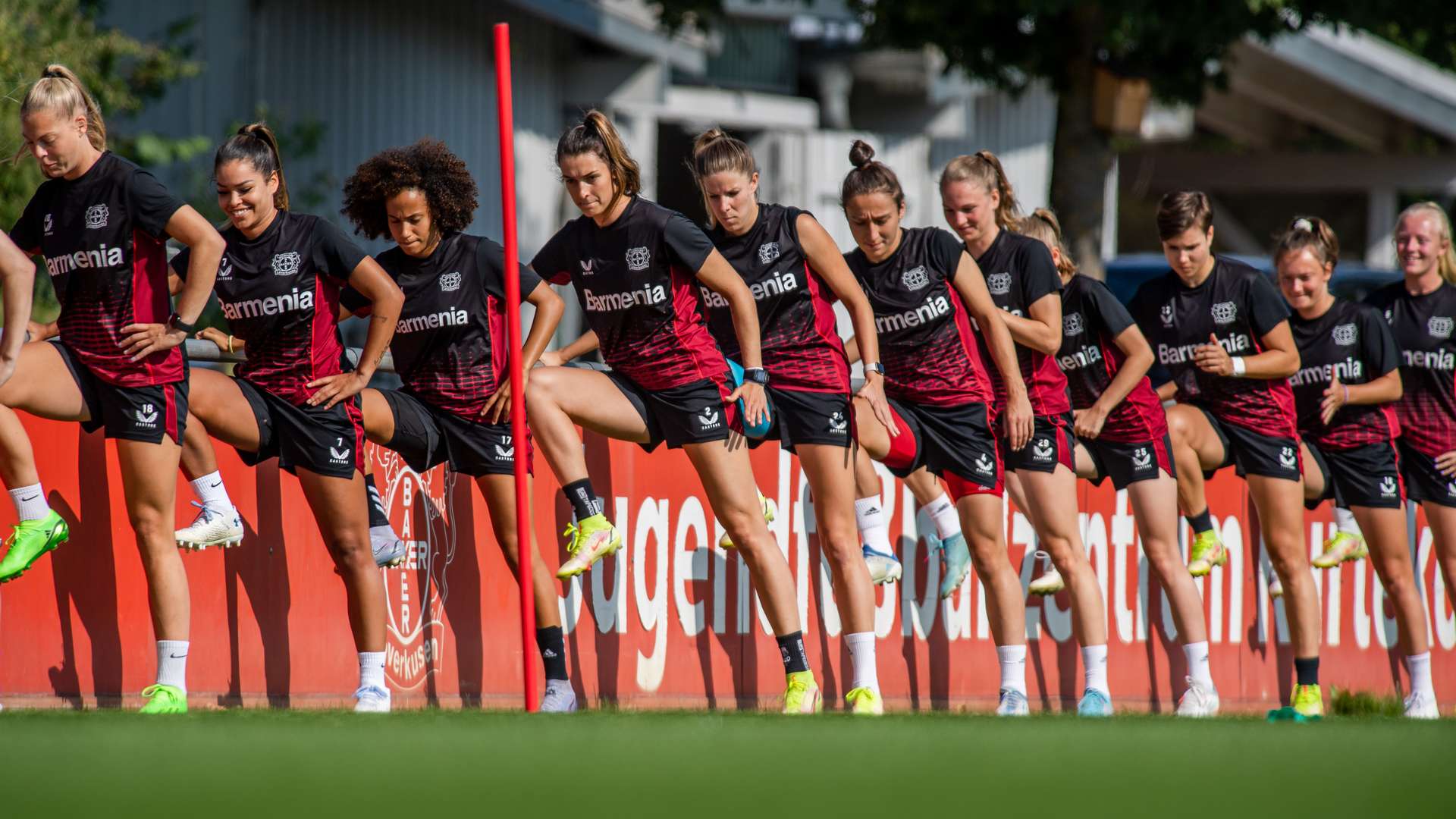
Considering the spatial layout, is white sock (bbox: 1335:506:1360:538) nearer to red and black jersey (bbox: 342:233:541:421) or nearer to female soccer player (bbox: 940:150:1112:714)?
female soccer player (bbox: 940:150:1112:714)

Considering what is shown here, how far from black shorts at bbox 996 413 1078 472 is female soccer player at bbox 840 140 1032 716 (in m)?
0.27

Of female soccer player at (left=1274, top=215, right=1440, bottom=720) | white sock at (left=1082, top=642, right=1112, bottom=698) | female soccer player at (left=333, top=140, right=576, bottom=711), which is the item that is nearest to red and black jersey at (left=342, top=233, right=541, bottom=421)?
female soccer player at (left=333, top=140, right=576, bottom=711)

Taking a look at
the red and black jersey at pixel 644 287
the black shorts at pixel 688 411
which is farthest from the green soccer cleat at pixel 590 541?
the red and black jersey at pixel 644 287

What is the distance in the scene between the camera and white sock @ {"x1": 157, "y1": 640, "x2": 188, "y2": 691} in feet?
21.1

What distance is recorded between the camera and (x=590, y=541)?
23.3 feet

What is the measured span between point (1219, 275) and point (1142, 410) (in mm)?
787

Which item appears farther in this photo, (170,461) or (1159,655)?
(1159,655)

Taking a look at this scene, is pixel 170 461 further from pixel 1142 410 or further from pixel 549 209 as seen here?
pixel 549 209

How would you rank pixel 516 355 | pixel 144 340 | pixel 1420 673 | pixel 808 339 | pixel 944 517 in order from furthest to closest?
pixel 1420 673 < pixel 944 517 < pixel 808 339 < pixel 516 355 < pixel 144 340

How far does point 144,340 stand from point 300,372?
2.30 feet

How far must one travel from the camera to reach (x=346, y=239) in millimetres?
6980

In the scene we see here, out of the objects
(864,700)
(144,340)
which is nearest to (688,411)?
(864,700)

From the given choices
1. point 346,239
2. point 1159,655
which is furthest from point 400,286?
point 1159,655

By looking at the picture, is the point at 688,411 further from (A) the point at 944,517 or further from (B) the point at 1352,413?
(B) the point at 1352,413
